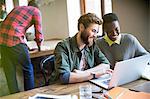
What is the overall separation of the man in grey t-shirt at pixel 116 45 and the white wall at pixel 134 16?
1.71 meters

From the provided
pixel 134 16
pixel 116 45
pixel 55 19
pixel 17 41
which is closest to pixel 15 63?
pixel 17 41

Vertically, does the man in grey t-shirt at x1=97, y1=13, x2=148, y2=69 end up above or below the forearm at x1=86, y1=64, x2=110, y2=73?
above

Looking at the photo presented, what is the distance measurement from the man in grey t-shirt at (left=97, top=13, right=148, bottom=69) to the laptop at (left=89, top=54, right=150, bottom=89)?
564mm

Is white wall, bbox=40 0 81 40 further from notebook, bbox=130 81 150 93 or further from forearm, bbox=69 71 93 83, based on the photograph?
notebook, bbox=130 81 150 93

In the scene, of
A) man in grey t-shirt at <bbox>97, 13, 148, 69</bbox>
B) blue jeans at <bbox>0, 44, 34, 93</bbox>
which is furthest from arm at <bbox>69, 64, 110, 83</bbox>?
blue jeans at <bbox>0, 44, 34, 93</bbox>

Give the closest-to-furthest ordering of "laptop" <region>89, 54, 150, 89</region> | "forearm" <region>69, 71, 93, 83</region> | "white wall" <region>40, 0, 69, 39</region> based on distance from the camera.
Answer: "laptop" <region>89, 54, 150, 89</region>, "forearm" <region>69, 71, 93, 83</region>, "white wall" <region>40, 0, 69, 39</region>

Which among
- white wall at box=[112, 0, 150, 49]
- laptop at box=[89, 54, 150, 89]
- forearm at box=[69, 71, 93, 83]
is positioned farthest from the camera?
white wall at box=[112, 0, 150, 49]

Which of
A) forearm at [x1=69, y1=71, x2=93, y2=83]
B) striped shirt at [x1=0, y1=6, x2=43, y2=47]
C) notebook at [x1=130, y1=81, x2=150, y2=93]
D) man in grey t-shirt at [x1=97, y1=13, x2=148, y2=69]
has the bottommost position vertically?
notebook at [x1=130, y1=81, x2=150, y2=93]

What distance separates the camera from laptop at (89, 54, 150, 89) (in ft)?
5.06

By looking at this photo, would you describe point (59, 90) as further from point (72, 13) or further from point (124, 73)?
point (72, 13)

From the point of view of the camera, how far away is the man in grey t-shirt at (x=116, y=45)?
2.31 metres

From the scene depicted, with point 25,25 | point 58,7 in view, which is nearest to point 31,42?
point 25,25

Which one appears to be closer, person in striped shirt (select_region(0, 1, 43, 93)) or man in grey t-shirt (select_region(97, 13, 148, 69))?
man in grey t-shirt (select_region(97, 13, 148, 69))

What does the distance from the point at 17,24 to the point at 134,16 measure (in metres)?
2.04
